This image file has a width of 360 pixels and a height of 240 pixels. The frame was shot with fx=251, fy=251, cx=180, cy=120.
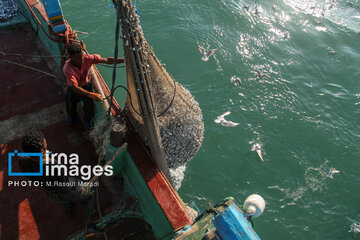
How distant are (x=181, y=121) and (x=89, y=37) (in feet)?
23.3

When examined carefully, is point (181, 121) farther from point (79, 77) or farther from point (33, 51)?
point (33, 51)

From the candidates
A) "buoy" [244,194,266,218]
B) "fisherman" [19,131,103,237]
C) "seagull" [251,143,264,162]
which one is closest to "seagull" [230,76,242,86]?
"seagull" [251,143,264,162]

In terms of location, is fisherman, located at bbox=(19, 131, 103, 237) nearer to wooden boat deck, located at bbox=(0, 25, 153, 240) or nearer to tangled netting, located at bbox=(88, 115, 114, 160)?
wooden boat deck, located at bbox=(0, 25, 153, 240)

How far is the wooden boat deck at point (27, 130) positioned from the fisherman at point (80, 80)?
1.29ft

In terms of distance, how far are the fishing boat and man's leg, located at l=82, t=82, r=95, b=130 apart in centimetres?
12

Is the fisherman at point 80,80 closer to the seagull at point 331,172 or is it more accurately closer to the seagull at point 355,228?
the seagull at point 331,172

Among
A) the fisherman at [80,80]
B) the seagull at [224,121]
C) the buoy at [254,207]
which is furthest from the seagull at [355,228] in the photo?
the fisherman at [80,80]

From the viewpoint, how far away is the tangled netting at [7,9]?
721 cm

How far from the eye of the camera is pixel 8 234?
357cm

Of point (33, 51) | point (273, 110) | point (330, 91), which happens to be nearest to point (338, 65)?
point (330, 91)

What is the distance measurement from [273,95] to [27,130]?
719cm

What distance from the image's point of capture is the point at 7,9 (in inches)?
299

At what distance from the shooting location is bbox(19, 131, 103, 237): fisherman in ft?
9.50

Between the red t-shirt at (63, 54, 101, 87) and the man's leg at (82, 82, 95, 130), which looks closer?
the red t-shirt at (63, 54, 101, 87)
